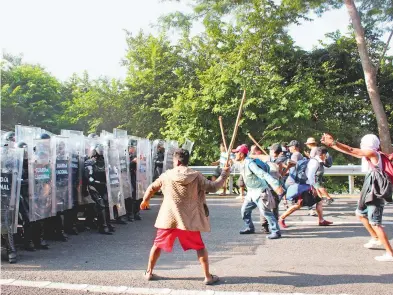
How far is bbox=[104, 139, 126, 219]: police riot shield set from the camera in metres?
8.15

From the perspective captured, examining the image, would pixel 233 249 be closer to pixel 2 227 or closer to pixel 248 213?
pixel 248 213

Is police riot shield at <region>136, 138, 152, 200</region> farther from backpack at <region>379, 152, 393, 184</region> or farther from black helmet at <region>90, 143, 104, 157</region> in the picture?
backpack at <region>379, 152, 393, 184</region>

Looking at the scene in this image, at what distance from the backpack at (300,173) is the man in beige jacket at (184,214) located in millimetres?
3997

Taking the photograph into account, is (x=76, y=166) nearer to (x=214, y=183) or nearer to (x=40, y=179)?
(x=40, y=179)

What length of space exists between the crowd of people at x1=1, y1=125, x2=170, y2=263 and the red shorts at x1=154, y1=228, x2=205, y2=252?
2.28 metres

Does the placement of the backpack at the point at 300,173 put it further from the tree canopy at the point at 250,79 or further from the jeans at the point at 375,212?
the tree canopy at the point at 250,79

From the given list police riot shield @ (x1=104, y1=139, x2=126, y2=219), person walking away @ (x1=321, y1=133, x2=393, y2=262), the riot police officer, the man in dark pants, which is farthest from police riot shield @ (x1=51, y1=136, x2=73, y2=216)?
person walking away @ (x1=321, y1=133, x2=393, y2=262)

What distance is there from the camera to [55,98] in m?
29.5

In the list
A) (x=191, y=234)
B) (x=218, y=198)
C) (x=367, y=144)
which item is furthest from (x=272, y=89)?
(x=191, y=234)

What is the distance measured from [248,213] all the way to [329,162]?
3.21 metres

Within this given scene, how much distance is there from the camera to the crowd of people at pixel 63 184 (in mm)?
6059

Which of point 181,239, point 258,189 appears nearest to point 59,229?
point 181,239

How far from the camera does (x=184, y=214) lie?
487 cm

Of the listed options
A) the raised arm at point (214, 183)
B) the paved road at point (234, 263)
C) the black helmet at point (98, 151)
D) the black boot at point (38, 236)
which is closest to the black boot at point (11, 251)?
the paved road at point (234, 263)
